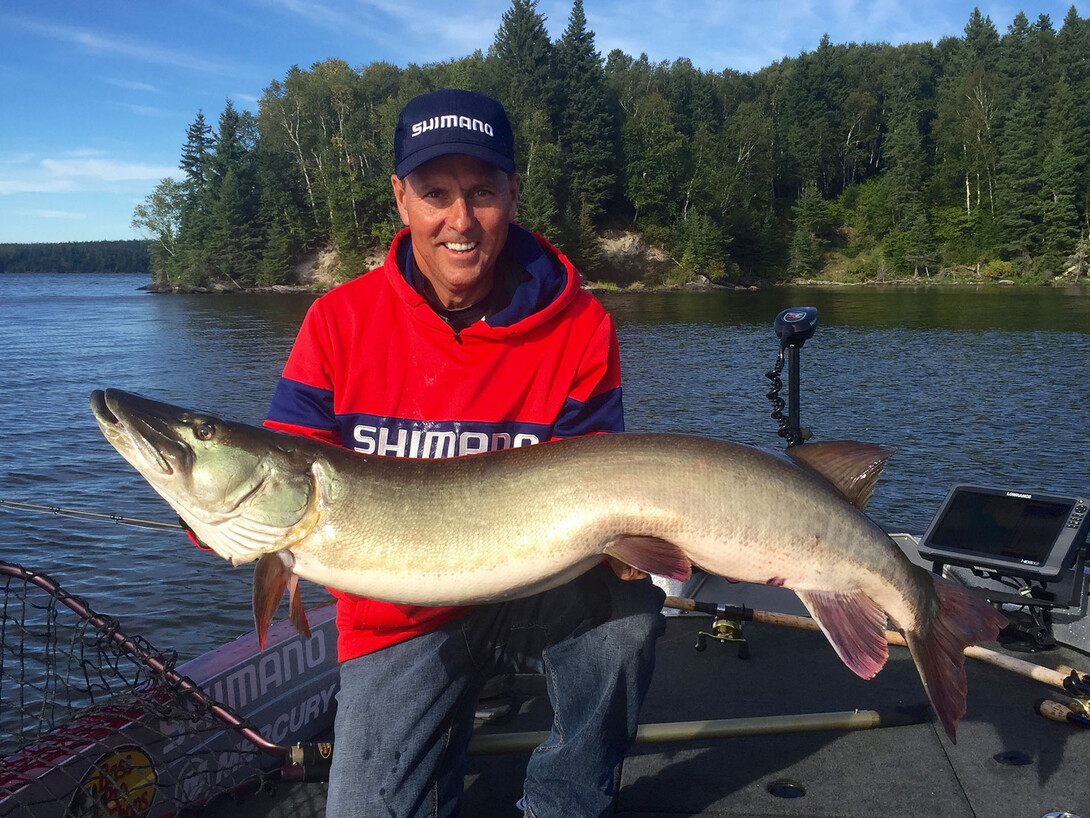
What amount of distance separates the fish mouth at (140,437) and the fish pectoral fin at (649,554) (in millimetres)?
1232

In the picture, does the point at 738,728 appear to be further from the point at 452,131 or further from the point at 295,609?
the point at 452,131

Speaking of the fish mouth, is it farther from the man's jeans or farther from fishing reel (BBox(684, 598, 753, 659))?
fishing reel (BBox(684, 598, 753, 659))

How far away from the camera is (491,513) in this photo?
2383 mm

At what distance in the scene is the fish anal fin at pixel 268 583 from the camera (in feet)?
7.77

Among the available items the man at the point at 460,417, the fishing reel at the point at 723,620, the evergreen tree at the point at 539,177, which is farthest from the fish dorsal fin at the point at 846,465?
the evergreen tree at the point at 539,177

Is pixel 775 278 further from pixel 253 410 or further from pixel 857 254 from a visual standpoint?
pixel 253 410

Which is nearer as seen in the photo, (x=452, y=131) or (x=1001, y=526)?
(x=452, y=131)

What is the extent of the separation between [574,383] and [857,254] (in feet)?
224

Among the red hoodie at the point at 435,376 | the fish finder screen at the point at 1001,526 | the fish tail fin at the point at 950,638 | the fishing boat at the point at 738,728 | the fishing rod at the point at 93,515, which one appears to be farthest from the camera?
the fishing rod at the point at 93,515

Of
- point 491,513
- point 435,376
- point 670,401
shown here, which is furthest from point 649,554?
point 670,401

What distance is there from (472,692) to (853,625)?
1.22m

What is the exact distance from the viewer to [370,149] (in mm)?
62656

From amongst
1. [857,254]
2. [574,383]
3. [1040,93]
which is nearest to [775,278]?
[857,254]

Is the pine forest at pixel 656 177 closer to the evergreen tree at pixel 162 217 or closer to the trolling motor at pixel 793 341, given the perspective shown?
the evergreen tree at pixel 162 217
